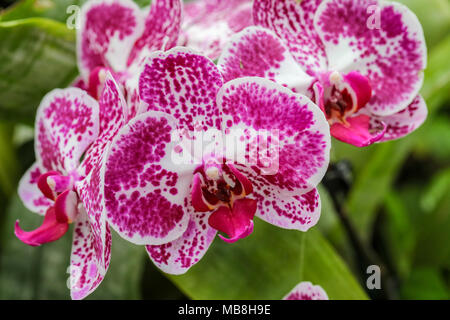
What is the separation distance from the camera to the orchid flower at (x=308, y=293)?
48 cm

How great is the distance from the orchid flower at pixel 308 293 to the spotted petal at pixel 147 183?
133mm

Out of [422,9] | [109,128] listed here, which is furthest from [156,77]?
[422,9]

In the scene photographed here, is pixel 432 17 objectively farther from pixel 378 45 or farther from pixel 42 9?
pixel 42 9

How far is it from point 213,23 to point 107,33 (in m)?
Answer: 0.12

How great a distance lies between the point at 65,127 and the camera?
1.60 ft

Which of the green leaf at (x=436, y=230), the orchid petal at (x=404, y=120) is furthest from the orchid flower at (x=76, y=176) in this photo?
the green leaf at (x=436, y=230)

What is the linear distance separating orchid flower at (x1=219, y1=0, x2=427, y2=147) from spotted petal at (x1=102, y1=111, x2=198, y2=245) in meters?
0.11

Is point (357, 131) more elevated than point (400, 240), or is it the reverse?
point (357, 131)

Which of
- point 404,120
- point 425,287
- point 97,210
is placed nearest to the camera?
point 97,210

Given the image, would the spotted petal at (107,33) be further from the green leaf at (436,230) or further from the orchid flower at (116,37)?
the green leaf at (436,230)

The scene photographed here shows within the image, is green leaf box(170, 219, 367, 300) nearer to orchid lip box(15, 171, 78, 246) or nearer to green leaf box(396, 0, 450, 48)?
orchid lip box(15, 171, 78, 246)

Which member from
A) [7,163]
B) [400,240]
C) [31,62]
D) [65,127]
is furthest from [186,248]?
[400,240]

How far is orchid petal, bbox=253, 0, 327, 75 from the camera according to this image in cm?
48
